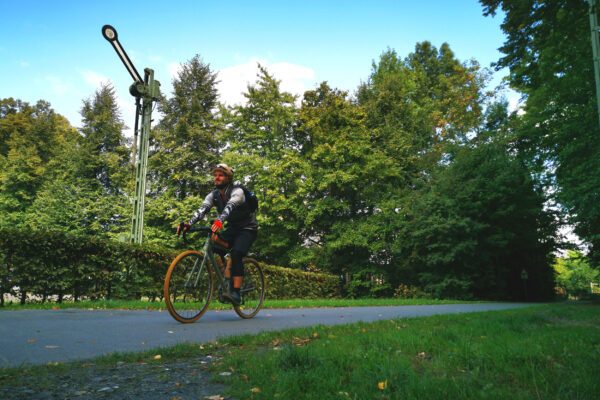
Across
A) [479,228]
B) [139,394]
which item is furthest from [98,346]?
[479,228]

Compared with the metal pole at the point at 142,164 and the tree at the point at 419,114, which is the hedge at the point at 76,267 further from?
the tree at the point at 419,114

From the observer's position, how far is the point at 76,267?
9.08 m

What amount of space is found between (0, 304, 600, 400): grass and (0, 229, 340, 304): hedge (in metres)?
6.45

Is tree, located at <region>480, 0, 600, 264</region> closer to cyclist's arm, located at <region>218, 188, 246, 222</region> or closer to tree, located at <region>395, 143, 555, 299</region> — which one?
tree, located at <region>395, 143, 555, 299</region>

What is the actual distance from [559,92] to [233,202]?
1423cm

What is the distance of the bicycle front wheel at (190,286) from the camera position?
5.57 m

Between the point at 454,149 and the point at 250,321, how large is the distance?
22.9 meters

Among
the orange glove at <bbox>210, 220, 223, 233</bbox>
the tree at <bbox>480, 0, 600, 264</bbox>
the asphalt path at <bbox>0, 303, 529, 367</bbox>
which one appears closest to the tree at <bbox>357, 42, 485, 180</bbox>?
the tree at <bbox>480, 0, 600, 264</bbox>

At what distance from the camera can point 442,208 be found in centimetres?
2347

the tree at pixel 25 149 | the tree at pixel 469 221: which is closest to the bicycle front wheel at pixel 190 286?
the tree at pixel 469 221

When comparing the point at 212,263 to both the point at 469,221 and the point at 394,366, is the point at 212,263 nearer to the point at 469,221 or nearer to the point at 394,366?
the point at 394,366

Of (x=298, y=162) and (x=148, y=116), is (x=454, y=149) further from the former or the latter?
(x=148, y=116)

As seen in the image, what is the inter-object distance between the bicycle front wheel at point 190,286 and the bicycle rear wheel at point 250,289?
592 mm

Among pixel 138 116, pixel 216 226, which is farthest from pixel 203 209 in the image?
pixel 138 116
